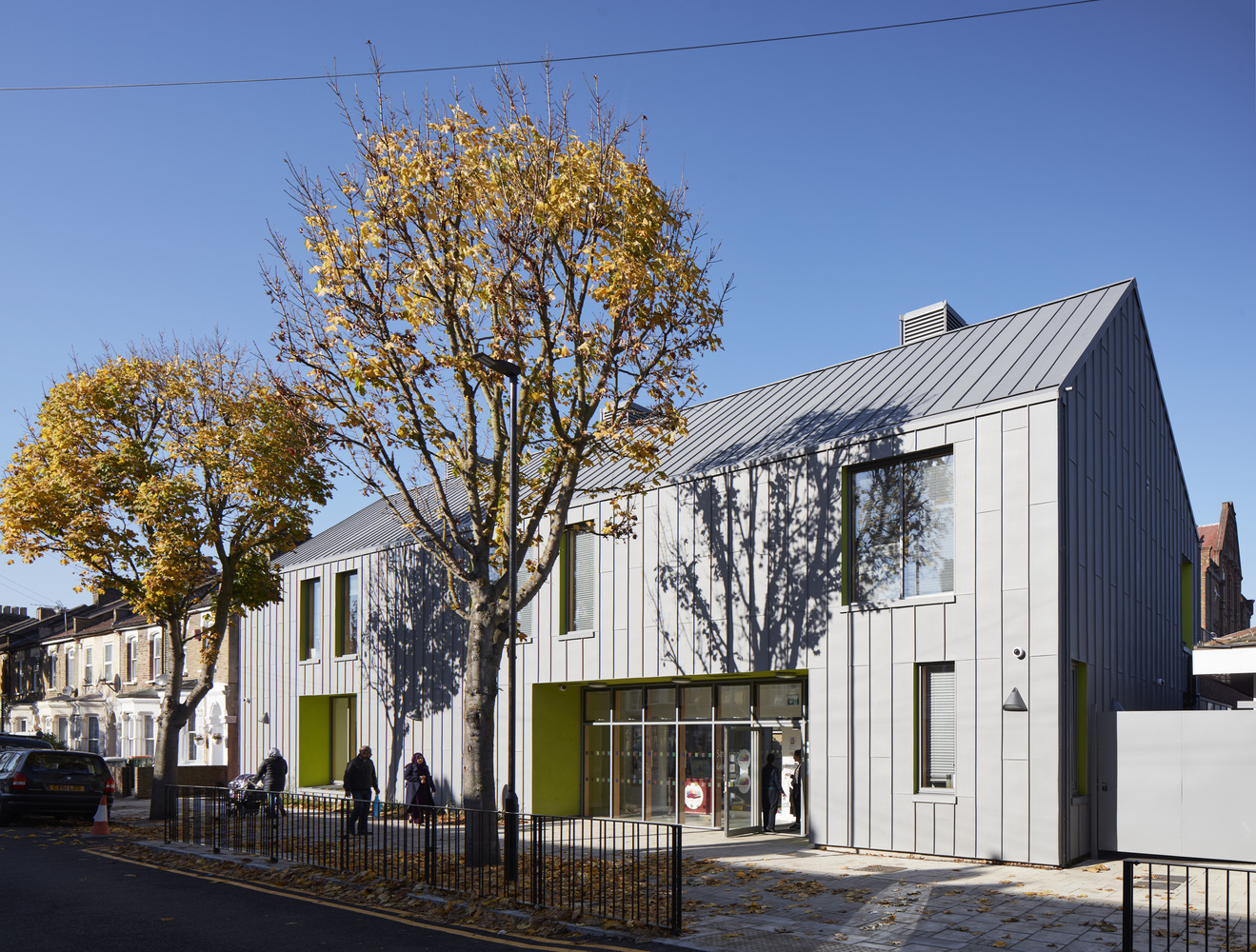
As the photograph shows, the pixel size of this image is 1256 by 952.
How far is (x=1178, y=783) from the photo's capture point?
1491cm

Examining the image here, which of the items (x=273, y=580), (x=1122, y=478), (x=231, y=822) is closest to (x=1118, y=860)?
(x=1122, y=478)

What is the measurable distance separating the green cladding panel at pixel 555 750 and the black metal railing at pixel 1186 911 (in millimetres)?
12135

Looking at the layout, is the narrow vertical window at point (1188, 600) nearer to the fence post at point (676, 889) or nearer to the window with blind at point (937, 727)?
the window with blind at point (937, 727)

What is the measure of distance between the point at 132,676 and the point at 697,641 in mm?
31477

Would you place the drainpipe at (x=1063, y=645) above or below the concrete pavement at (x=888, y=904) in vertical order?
above

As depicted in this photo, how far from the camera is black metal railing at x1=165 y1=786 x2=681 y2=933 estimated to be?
36.3 feet

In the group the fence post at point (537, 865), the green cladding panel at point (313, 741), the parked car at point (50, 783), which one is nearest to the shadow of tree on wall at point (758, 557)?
the fence post at point (537, 865)

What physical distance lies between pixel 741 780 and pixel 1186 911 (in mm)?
10568

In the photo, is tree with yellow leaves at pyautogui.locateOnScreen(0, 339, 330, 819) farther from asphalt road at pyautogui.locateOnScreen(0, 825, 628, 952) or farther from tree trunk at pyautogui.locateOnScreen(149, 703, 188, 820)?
asphalt road at pyautogui.locateOnScreen(0, 825, 628, 952)

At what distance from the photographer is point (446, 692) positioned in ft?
81.9

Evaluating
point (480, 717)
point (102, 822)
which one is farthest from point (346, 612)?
point (480, 717)

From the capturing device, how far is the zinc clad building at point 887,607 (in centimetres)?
1523

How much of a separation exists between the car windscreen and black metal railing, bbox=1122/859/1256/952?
826 inches

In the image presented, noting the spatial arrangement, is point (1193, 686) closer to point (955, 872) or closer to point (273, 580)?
point (955, 872)
